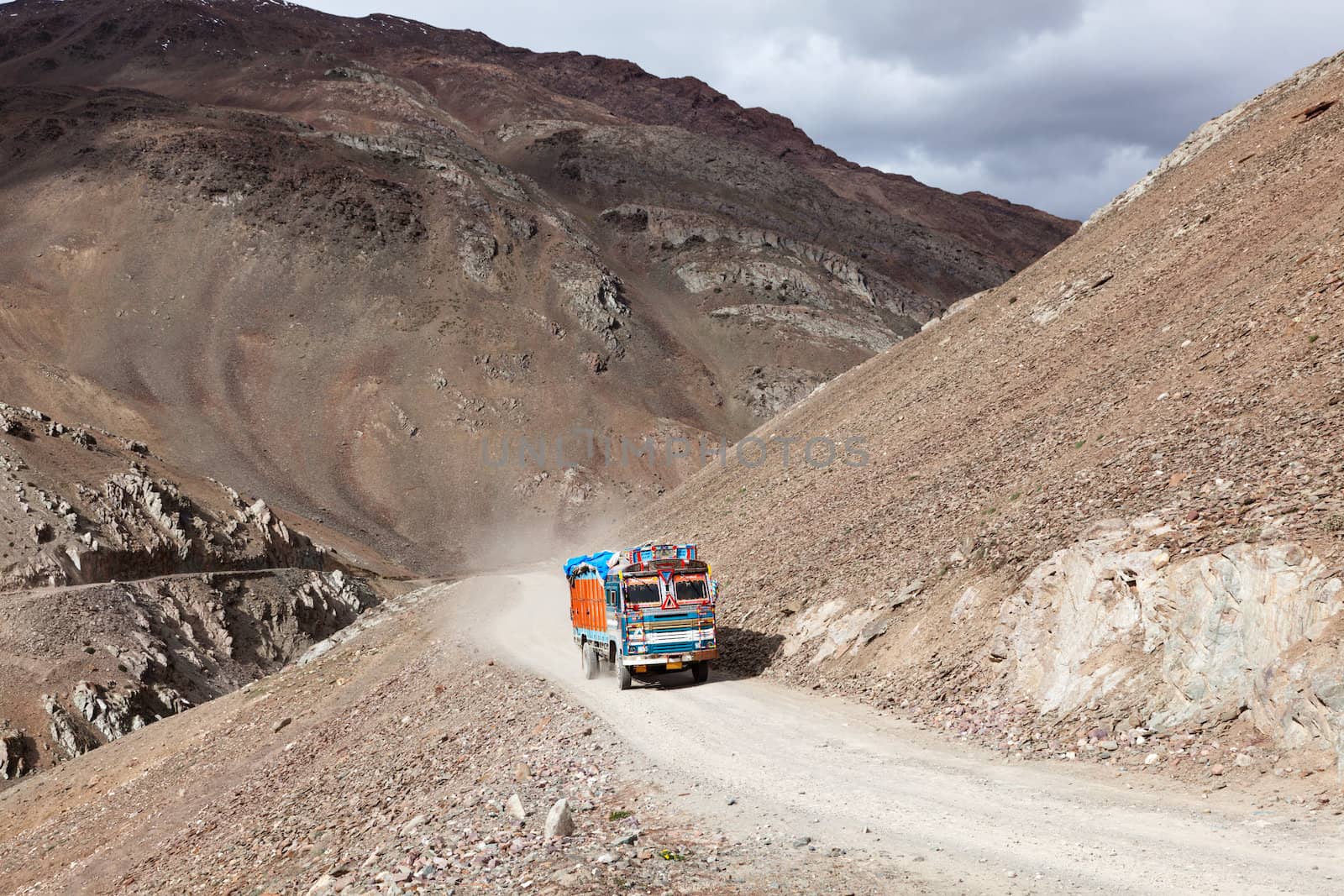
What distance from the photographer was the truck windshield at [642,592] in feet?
72.3

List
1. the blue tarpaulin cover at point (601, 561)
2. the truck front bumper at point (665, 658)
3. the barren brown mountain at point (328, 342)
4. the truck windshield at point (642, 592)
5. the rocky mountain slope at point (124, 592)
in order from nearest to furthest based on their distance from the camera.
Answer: the truck front bumper at point (665, 658), the truck windshield at point (642, 592), the blue tarpaulin cover at point (601, 561), the rocky mountain slope at point (124, 592), the barren brown mountain at point (328, 342)

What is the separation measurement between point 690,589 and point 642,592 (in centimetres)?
118

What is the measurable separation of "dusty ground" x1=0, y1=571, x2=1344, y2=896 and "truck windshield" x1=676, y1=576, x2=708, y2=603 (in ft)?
7.06

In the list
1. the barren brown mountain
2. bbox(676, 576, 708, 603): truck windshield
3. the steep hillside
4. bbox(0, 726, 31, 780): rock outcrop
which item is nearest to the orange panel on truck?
bbox(676, 576, 708, 603): truck windshield

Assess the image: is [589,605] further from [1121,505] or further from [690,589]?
[1121,505]

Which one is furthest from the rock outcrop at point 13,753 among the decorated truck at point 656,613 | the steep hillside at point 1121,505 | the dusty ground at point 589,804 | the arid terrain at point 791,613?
the steep hillside at point 1121,505

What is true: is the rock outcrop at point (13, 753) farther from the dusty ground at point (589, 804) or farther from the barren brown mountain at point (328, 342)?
the dusty ground at point (589, 804)

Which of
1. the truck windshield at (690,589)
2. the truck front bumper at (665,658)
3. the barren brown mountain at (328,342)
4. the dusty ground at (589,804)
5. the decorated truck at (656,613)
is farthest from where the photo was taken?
the barren brown mountain at (328,342)

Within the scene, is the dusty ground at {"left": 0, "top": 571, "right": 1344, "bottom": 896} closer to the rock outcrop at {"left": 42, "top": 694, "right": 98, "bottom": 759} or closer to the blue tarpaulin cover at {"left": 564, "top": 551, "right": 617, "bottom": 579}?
the blue tarpaulin cover at {"left": 564, "top": 551, "right": 617, "bottom": 579}

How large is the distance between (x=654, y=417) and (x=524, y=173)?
2852 inches

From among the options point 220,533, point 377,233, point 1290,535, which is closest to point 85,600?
point 220,533

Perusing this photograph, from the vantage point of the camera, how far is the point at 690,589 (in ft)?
73.5

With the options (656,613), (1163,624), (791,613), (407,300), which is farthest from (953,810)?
(407,300)

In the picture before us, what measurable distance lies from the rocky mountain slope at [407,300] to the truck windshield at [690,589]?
2265 inches
